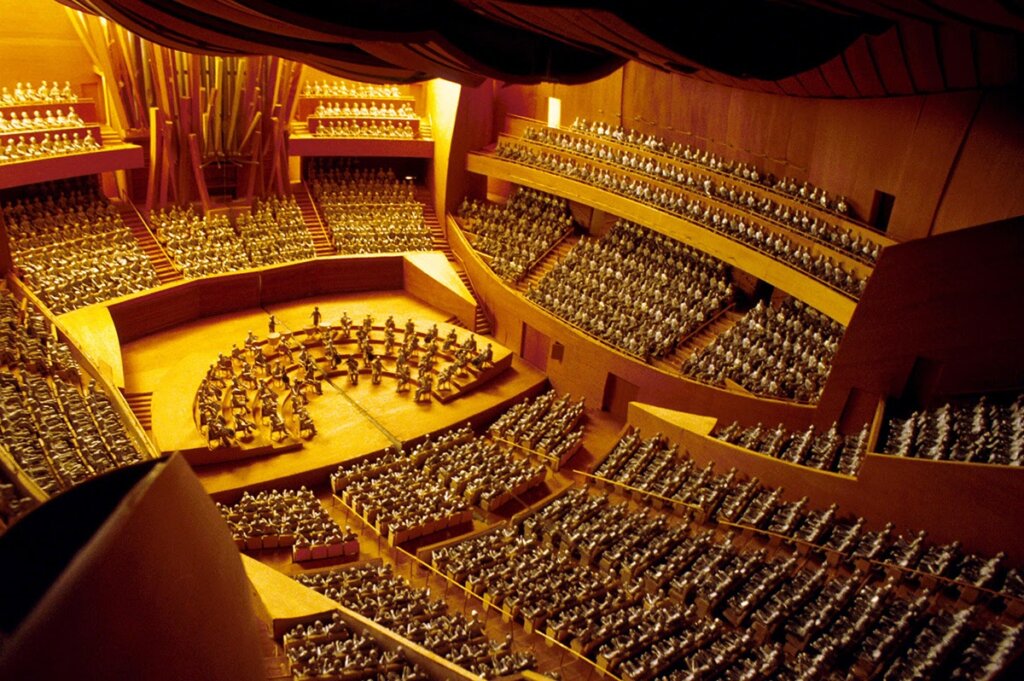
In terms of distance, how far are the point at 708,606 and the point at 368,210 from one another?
10.9 meters

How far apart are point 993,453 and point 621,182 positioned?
25.4 ft

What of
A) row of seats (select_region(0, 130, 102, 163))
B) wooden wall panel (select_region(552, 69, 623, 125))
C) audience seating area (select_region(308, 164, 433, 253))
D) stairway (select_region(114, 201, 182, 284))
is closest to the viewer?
row of seats (select_region(0, 130, 102, 163))

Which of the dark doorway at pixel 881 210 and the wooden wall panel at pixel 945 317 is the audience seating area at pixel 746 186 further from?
the wooden wall panel at pixel 945 317

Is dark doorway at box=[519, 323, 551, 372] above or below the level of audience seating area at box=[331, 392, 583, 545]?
above

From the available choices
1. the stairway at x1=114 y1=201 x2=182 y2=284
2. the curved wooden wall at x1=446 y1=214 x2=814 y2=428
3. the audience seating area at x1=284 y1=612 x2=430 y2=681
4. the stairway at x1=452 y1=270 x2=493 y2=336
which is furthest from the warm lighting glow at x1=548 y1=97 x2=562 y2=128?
the audience seating area at x1=284 y1=612 x2=430 y2=681

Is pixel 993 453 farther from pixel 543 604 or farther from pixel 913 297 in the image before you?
pixel 543 604

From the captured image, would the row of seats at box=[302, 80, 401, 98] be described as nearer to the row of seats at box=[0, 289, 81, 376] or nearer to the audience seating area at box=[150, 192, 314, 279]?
the audience seating area at box=[150, 192, 314, 279]

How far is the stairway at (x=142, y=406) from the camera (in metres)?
10.9

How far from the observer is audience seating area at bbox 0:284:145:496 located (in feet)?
25.8

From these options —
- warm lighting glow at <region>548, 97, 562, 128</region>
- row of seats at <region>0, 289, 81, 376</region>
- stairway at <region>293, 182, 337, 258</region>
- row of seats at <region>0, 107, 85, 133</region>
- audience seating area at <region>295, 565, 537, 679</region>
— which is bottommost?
audience seating area at <region>295, 565, 537, 679</region>

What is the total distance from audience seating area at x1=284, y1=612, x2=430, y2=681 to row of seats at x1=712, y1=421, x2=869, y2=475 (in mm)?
4968

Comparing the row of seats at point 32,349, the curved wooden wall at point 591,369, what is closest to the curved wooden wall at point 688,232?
the curved wooden wall at point 591,369

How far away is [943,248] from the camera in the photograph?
338 inches

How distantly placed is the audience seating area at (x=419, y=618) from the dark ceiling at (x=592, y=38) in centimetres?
538
